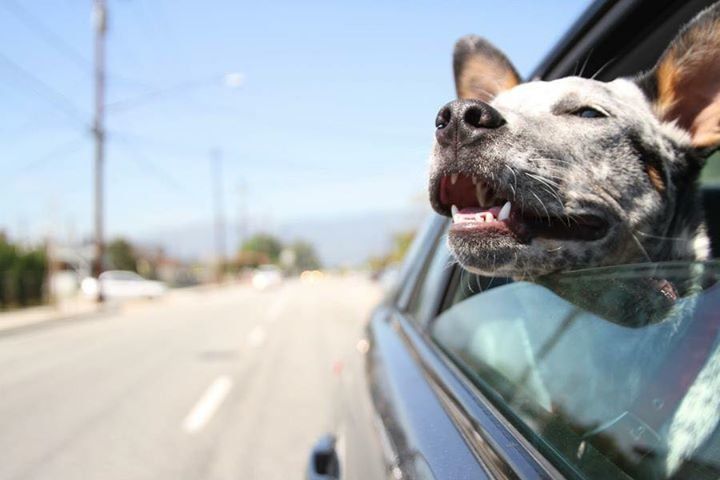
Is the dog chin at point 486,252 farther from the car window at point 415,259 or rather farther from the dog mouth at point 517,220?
the car window at point 415,259

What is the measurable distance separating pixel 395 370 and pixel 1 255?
2528 centimetres

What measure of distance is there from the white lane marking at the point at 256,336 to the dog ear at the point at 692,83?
406 inches

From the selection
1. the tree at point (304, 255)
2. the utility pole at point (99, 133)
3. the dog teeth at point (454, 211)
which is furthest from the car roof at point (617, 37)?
the tree at point (304, 255)

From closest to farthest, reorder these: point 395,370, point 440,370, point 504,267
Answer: point 504,267 → point 440,370 → point 395,370

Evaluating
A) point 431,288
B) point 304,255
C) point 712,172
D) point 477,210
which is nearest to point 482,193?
point 477,210

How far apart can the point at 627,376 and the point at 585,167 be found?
430 millimetres

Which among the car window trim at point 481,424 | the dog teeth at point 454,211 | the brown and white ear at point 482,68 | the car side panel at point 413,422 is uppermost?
the brown and white ear at point 482,68

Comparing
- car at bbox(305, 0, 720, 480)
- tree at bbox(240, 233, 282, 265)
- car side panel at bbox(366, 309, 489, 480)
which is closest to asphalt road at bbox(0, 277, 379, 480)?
car side panel at bbox(366, 309, 489, 480)

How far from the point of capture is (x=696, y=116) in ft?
4.75

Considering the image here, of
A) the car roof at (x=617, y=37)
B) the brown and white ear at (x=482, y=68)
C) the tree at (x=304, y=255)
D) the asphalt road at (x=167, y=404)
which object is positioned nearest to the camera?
the car roof at (x=617, y=37)

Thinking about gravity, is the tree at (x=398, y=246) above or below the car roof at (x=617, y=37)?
above

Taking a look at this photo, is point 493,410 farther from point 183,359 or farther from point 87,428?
point 183,359

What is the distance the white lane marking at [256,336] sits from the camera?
37.8 ft

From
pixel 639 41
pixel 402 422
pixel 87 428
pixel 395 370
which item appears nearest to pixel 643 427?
pixel 402 422
